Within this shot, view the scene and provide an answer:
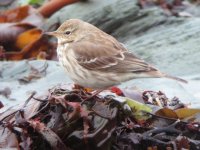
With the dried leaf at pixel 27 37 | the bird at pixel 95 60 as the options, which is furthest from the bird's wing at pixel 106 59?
the dried leaf at pixel 27 37

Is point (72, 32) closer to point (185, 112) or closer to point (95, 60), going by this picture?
point (95, 60)

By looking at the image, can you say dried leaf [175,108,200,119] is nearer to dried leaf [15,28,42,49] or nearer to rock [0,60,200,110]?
rock [0,60,200,110]

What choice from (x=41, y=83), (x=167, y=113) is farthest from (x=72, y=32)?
(x=167, y=113)

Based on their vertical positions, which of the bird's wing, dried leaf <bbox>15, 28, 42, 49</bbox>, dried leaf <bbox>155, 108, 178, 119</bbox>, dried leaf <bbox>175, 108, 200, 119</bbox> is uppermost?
dried leaf <bbox>155, 108, 178, 119</bbox>

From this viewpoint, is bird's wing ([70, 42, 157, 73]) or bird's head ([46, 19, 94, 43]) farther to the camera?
bird's head ([46, 19, 94, 43])

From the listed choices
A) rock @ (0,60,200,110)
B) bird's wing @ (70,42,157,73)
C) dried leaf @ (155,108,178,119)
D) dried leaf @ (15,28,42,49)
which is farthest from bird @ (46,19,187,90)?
dried leaf @ (15,28,42,49)

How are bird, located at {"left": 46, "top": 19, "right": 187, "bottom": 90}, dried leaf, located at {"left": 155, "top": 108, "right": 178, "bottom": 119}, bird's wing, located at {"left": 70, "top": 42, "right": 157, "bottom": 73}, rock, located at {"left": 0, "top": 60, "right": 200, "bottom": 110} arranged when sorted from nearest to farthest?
dried leaf, located at {"left": 155, "top": 108, "right": 178, "bottom": 119}
bird, located at {"left": 46, "top": 19, "right": 187, "bottom": 90}
bird's wing, located at {"left": 70, "top": 42, "right": 157, "bottom": 73}
rock, located at {"left": 0, "top": 60, "right": 200, "bottom": 110}

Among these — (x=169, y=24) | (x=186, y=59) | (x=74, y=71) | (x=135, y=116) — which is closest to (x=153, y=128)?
(x=135, y=116)

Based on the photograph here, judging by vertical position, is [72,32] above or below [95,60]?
above

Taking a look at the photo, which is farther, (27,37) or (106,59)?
(27,37)

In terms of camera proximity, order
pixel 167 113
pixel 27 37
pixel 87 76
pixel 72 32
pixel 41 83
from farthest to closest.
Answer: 1. pixel 27 37
2. pixel 41 83
3. pixel 72 32
4. pixel 87 76
5. pixel 167 113
